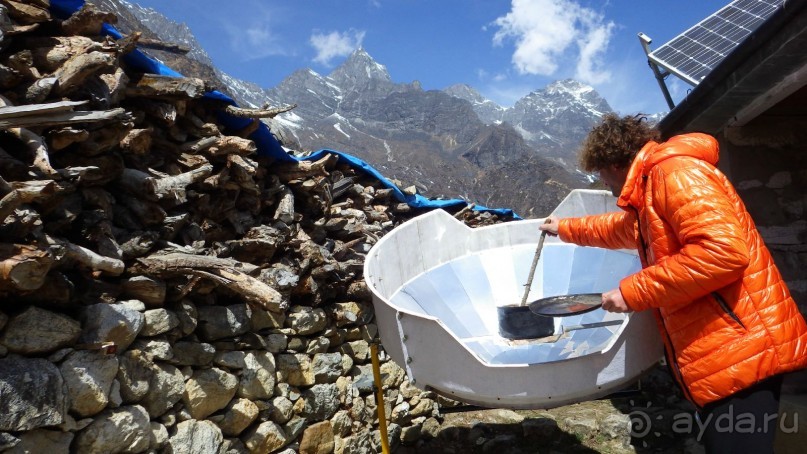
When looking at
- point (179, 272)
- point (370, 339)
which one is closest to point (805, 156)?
point (370, 339)

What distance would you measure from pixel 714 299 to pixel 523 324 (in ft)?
4.25

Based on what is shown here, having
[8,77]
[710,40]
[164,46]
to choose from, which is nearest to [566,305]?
[8,77]

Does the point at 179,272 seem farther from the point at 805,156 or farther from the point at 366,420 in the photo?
the point at 805,156

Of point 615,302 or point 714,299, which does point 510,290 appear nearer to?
point 615,302

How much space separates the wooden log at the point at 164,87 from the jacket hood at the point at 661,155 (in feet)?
8.88

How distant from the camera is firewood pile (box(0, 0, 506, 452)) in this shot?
2.42 meters

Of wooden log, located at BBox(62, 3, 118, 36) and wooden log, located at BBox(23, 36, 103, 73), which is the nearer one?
wooden log, located at BBox(23, 36, 103, 73)

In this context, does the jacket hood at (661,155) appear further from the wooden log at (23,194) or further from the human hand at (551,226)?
the wooden log at (23,194)

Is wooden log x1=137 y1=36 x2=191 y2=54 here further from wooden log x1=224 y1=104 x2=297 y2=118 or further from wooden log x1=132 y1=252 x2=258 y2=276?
wooden log x1=132 y1=252 x2=258 y2=276

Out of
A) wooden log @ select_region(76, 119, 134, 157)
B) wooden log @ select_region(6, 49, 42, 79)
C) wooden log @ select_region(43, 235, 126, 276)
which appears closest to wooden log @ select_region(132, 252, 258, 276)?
wooden log @ select_region(43, 235, 126, 276)

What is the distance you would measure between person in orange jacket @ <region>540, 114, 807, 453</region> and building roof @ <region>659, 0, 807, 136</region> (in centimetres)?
84

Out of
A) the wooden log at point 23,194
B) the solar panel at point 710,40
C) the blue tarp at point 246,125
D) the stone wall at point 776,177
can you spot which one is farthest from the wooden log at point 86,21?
the solar panel at point 710,40

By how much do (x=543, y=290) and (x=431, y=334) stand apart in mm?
1658

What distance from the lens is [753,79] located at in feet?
9.80
